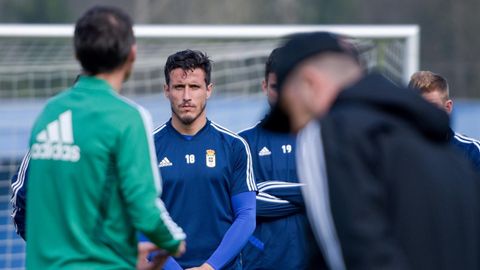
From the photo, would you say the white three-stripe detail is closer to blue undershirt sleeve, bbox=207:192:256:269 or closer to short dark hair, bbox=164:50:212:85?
blue undershirt sleeve, bbox=207:192:256:269

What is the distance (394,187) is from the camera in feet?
10.1

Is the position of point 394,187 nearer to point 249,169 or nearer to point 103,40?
point 103,40

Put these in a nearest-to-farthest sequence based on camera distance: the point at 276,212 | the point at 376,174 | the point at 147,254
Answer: the point at 376,174
the point at 147,254
the point at 276,212

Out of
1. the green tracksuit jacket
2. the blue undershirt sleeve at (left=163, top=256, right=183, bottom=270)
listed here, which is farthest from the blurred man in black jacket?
the blue undershirt sleeve at (left=163, top=256, right=183, bottom=270)

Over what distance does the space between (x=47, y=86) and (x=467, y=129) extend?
29.0 ft

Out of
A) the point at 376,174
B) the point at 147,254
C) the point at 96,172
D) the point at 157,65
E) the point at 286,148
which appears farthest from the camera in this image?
the point at 157,65

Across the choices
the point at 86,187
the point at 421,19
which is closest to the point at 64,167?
the point at 86,187

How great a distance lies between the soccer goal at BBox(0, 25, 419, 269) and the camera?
9141 millimetres

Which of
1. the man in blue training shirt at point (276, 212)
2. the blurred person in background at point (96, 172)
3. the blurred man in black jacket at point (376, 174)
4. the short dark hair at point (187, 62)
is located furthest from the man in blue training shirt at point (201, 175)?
the blurred man in black jacket at point (376, 174)

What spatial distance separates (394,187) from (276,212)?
3.25 m

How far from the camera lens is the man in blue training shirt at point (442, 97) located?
6336 millimetres

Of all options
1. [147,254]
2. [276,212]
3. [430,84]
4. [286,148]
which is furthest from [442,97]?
[147,254]

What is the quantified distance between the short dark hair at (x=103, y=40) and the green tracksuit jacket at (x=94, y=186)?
0.09 meters

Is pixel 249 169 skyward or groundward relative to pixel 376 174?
groundward
